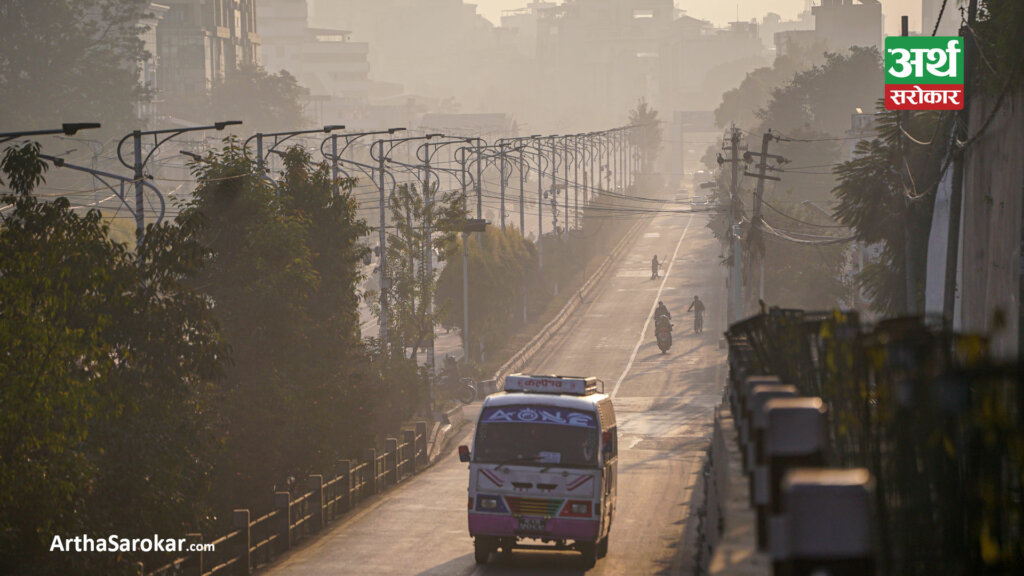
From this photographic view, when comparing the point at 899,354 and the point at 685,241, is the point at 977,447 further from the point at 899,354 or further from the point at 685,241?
the point at 685,241

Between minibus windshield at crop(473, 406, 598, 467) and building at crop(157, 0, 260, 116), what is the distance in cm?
13394

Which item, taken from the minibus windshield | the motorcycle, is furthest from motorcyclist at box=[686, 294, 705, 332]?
the minibus windshield

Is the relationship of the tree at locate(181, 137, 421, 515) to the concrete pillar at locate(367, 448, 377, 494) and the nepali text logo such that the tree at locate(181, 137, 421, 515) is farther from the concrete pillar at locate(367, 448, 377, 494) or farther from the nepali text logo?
the nepali text logo

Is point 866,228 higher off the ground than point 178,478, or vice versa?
point 866,228

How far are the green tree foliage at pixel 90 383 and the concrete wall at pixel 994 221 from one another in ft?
43.8

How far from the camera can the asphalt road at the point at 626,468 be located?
2392cm

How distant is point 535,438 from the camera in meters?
21.7

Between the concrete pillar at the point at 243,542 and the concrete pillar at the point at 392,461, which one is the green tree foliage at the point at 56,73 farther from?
the concrete pillar at the point at 243,542

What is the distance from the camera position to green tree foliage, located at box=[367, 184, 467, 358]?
5238 cm

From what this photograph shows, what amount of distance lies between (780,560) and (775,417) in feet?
3.81

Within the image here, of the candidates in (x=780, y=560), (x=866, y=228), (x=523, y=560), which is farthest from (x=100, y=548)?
(x=866, y=228)

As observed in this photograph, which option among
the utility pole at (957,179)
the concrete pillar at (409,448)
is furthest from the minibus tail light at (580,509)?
the concrete pillar at (409,448)

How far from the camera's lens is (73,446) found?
17.4 m

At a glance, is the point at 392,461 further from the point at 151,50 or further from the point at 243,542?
the point at 151,50
